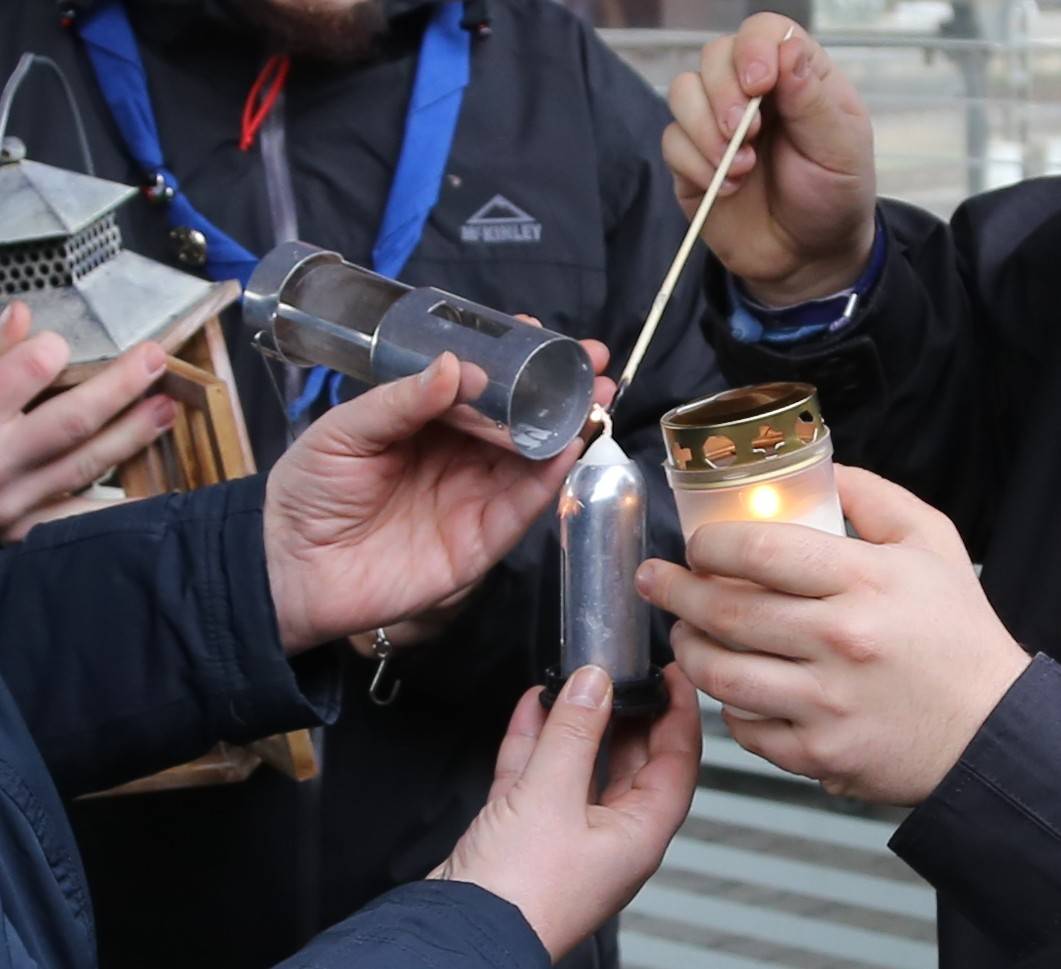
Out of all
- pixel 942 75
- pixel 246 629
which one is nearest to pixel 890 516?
pixel 246 629

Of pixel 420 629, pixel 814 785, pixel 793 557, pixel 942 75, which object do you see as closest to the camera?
pixel 793 557

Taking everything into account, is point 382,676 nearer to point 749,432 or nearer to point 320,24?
point 320,24

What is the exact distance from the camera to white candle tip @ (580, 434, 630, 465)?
3.52 ft

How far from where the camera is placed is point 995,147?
2469 mm

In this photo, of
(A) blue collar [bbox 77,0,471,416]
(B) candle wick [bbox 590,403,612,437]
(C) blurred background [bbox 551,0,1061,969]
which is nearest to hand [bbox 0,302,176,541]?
(A) blue collar [bbox 77,0,471,416]

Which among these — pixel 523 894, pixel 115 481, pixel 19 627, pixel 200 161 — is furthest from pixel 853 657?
pixel 200 161

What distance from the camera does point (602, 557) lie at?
3.51 ft

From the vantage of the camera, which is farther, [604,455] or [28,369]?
[28,369]

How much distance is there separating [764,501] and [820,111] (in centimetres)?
50

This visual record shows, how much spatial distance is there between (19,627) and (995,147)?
1779 millimetres

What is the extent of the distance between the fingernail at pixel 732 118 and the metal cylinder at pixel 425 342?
270 millimetres

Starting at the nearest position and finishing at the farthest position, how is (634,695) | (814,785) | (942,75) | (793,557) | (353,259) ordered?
1. (793,557)
2. (634,695)
3. (353,259)
4. (942,75)
5. (814,785)

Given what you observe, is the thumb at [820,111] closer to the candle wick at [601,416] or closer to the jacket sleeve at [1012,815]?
the candle wick at [601,416]

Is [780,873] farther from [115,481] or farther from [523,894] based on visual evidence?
[523,894]
